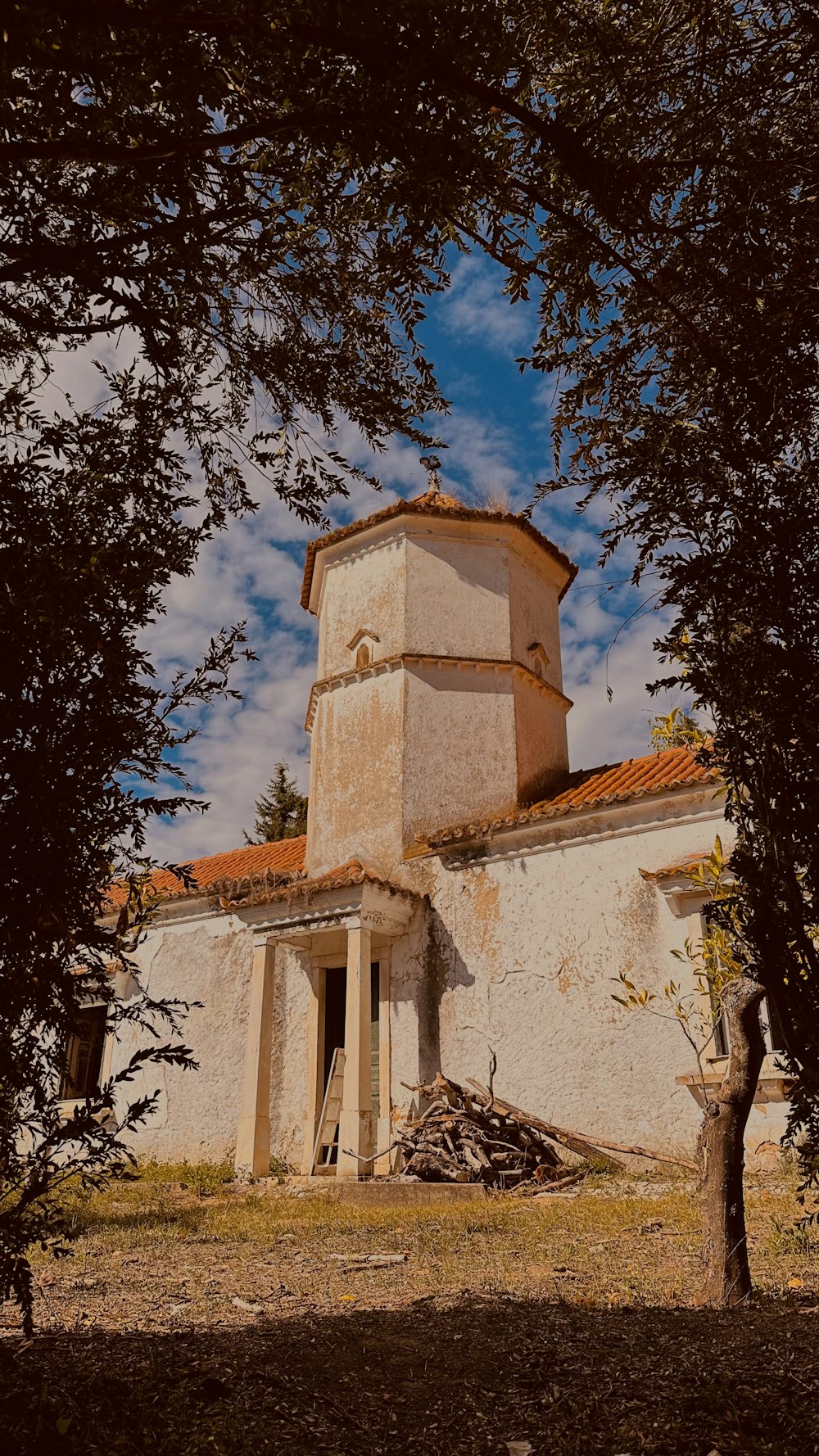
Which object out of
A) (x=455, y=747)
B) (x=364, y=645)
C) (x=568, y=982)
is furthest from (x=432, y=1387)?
(x=364, y=645)

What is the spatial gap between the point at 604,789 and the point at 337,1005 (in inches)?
221

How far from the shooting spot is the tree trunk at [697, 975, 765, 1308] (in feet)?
16.9

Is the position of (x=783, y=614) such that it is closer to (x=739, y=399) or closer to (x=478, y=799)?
(x=739, y=399)

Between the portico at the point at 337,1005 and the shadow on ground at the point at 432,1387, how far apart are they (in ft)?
25.7

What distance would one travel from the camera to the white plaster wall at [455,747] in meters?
15.0

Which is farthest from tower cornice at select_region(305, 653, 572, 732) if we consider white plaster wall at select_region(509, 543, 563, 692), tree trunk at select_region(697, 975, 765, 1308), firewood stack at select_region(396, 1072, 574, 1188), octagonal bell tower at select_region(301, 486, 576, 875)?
tree trunk at select_region(697, 975, 765, 1308)

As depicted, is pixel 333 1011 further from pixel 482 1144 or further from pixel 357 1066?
pixel 482 1144

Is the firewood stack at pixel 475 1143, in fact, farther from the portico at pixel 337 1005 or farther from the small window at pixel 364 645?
the small window at pixel 364 645

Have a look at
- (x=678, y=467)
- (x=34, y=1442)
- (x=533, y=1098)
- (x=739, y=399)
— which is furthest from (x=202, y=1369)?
(x=533, y=1098)

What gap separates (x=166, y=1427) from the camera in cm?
337

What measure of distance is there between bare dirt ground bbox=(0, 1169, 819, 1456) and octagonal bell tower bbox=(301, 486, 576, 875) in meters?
7.67

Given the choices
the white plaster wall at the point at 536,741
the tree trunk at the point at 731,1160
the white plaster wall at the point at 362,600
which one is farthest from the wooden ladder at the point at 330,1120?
the tree trunk at the point at 731,1160

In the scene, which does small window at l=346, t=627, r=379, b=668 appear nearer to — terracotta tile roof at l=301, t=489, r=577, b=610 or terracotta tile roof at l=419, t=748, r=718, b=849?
terracotta tile roof at l=301, t=489, r=577, b=610

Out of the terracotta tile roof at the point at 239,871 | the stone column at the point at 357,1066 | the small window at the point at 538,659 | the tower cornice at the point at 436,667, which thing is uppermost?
the small window at the point at 538,659
